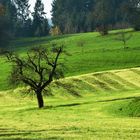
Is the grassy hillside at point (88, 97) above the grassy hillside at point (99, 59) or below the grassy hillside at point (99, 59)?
below

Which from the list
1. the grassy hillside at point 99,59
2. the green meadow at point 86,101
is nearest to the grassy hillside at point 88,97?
A: the green meadow at point 86,101

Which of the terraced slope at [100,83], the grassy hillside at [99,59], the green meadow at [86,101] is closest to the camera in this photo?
the green meadow at [86,101]

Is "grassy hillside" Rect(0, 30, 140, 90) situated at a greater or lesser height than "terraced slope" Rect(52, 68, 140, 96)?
greater

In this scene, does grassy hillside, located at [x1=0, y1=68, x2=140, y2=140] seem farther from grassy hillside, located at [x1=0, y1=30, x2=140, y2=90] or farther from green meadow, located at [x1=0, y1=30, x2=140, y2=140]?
grassy hillside, located at [x1=0, y1=30, x2=140, y2=90]

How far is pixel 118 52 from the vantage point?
111m

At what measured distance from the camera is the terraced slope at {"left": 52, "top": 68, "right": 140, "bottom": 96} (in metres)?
72.9

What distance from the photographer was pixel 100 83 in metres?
77.2

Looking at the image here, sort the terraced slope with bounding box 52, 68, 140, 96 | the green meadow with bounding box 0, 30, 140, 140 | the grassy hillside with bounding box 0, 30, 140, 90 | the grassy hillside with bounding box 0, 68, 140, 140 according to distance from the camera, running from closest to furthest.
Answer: the green meadow with bounding box 0, 30, 140, 140, the grassy hillside with bounding box 0, 68, 140, 140, the terraced slope with bounding box 52, 68, 140, 96, the grassy hillside with bounding box 0, 30, 140, 90

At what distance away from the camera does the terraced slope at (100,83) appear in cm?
7288

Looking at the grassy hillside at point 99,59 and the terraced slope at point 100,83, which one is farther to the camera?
the grassy hillside at point 99,59

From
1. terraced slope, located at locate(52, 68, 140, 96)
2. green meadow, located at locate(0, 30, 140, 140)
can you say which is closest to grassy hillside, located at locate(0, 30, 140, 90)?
green meadow, located at locate(0, 30, 140, 140)

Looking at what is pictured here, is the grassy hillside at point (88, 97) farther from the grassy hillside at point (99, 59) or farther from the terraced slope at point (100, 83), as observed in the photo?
the grassy hillside at point (99, 59)

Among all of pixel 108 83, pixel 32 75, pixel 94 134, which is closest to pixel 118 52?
pixel 108 83

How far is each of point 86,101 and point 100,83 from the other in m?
16.4
